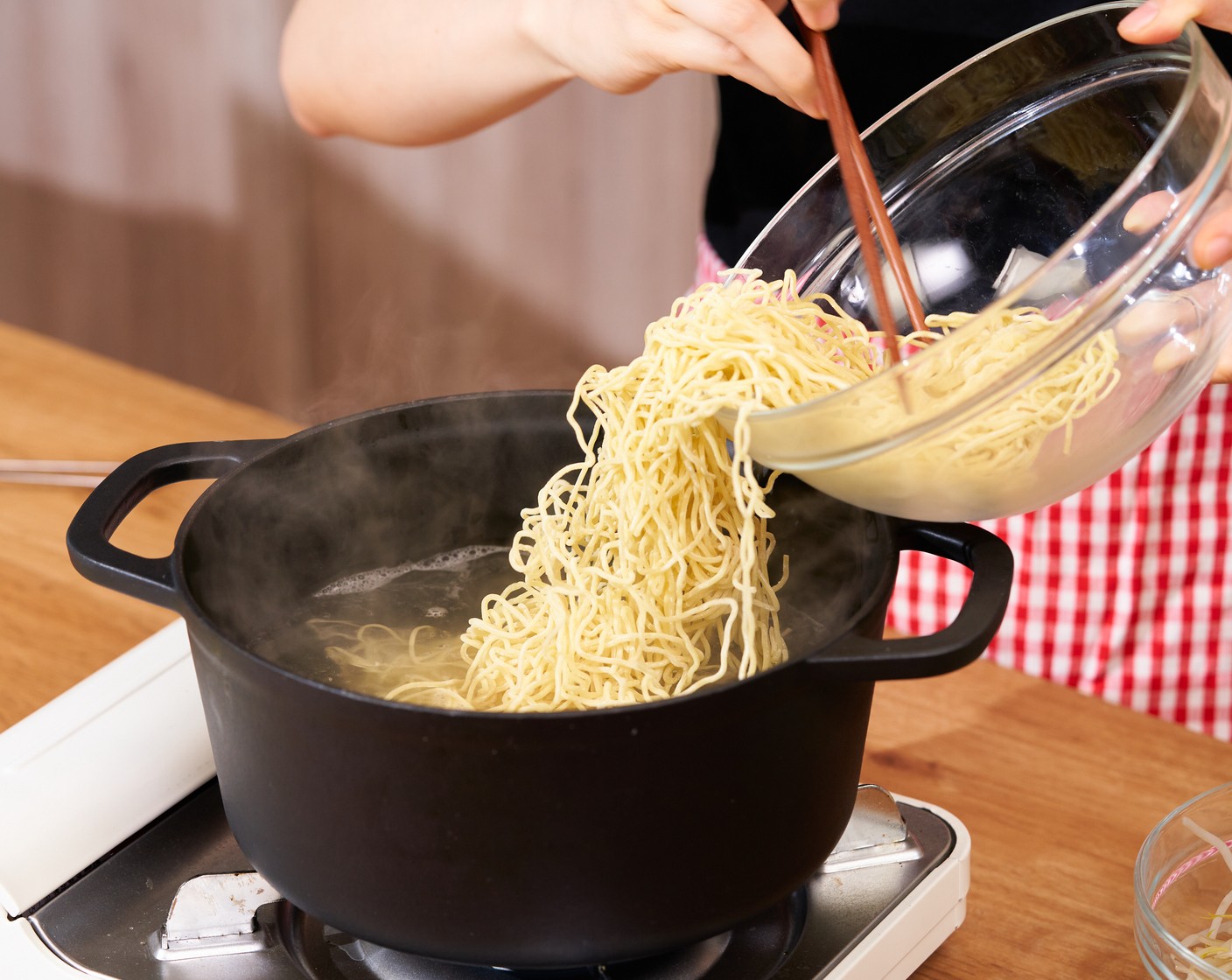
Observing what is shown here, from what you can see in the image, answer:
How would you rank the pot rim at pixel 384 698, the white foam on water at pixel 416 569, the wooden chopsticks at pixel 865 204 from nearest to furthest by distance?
the pot rim at pixel 384 698
the wooden chopsticks at pixel 865 204
the white foam on water at pixel 416 569

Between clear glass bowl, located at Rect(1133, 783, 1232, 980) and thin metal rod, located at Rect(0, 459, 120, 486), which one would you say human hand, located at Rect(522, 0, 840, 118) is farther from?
thin metal rod, located at Rect(0, 459, 120, 486)

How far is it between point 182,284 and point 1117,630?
2.42 metres

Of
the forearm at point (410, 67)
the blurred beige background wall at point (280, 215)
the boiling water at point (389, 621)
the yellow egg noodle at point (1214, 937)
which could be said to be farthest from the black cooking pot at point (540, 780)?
the blurred beige background wall at point (280, 215)

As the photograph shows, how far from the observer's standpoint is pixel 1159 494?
4.74ft

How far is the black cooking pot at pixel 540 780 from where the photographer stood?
62 cm

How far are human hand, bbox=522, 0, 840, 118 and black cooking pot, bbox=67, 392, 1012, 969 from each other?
293mm

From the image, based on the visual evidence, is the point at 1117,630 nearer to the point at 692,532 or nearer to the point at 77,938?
the point at 692,532

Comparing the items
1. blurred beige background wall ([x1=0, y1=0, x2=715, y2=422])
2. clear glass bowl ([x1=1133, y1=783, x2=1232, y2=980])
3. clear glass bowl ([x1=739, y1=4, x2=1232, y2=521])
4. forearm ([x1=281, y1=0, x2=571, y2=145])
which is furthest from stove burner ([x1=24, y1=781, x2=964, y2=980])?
blurred beige background wall ([x1=0, y1=0, x2=715, y2=422])

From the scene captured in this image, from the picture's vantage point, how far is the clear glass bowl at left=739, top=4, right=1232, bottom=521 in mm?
657

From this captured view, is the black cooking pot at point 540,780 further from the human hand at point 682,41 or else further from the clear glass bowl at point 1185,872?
the human hand at point 682,41

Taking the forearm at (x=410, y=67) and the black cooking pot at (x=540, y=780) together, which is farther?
the forearm at (x=410, y=67)

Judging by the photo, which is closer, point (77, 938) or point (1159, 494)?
point (77, 938)

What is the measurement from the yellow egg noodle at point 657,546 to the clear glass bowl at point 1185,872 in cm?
25

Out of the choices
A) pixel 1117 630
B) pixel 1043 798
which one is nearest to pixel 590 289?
pixel 1117 630
